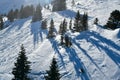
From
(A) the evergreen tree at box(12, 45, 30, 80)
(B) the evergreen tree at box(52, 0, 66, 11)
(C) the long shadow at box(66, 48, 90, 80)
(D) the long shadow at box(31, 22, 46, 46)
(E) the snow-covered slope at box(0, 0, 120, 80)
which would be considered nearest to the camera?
(A) the evergreen tree at box(12, 45, 30, 80)

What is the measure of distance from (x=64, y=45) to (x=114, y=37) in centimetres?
1334

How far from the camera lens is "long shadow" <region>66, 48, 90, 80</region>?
185 feet

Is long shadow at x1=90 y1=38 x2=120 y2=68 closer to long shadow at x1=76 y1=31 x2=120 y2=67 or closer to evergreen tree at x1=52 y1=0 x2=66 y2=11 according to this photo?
long shadow at x1=76 y1=31 x2=120 y2=67

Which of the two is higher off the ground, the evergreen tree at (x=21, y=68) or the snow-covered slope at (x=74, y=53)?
the evergreen tree at (x=21, y=68)

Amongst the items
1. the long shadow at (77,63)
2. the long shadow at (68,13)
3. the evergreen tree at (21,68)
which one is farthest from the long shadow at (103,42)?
the long shadow at (68,13)

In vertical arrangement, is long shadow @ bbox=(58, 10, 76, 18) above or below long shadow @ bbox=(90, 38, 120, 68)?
above

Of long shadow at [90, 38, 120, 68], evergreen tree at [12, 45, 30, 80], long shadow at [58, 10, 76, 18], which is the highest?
evergreen tree at [12, 45, 30, 80]

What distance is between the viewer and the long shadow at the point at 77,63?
56.3m

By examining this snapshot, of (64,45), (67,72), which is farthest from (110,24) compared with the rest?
(67,72)

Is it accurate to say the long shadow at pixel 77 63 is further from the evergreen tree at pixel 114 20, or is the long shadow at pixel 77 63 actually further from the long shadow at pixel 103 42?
the evergreen tree at pixel 114 20

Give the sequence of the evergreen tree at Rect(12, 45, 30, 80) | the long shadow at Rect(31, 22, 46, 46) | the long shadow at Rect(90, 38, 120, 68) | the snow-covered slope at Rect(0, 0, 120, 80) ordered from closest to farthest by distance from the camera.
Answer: the evergreen tree at Rect(12, 45, 30, 80) → the snow-covered slope at Rect(0, 0, 120, 80) → the long shadow at Rect(90, 38, 120, 68) → the long shadow at Rect(31, 22, 46, 46)

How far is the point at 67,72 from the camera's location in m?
58.8

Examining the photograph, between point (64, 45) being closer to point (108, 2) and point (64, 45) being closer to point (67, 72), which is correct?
point (67, 72)

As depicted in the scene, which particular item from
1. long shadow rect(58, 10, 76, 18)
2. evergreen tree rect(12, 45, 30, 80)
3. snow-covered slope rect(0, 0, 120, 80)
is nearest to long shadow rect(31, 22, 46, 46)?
snow-covered slope rect(0, 0, 120, 80)
